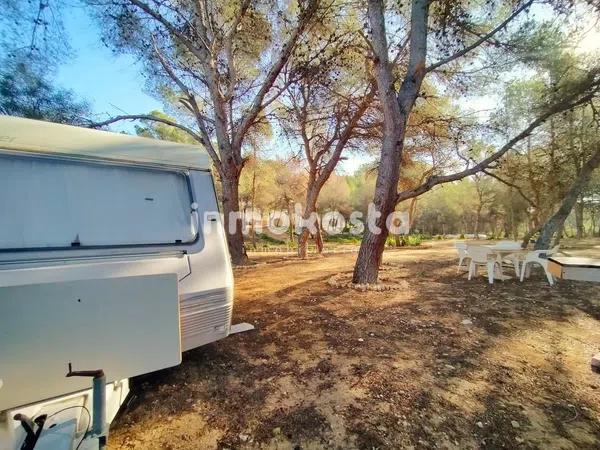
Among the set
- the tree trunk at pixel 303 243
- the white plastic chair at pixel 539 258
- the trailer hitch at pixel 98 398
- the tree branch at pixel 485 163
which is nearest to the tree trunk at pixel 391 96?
the tree branch at pixel 485 163

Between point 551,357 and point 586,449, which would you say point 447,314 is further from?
point 586,449

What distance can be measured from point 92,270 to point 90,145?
0.97 m

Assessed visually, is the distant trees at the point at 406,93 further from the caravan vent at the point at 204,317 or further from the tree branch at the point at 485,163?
the caravan vent at the point at 204,317

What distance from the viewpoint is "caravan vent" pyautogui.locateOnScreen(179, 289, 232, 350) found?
237 centimetres

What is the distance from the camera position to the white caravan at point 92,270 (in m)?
1.39

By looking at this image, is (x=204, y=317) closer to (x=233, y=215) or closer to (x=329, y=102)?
(x=233, y=215)

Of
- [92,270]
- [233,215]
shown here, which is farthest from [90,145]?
[233,215]

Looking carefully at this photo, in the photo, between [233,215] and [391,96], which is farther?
[233,215]

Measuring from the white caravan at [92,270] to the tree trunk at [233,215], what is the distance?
6.55 m

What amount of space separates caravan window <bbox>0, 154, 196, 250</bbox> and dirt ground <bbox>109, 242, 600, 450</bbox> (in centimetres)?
133

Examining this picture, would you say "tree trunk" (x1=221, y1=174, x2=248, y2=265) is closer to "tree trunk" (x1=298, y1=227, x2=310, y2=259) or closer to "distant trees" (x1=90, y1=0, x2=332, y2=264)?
"distant trees" (x1=90, y1=0, x2=332, y2=264)

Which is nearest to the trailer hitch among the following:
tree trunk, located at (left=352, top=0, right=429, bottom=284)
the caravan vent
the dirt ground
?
the dirt ground

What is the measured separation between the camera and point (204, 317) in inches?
97.9

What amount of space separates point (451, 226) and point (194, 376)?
50375 mm
